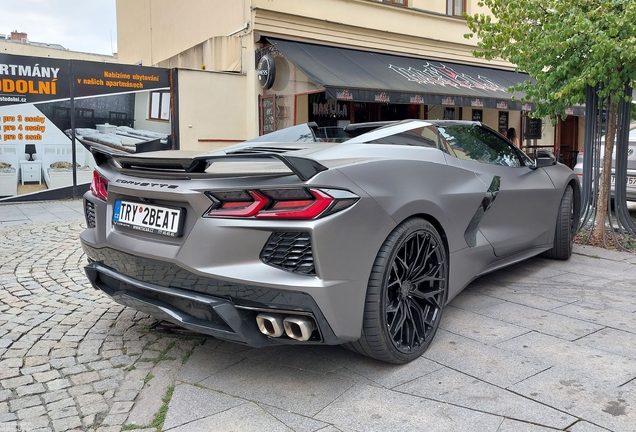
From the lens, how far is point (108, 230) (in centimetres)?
306

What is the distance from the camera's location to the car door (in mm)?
3842

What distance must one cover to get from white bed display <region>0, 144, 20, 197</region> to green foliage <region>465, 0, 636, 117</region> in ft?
28.1

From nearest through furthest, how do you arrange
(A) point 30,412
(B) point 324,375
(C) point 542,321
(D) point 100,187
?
(A) point 30,412, (B) point 324,375, (D) point 100,187, (C) point 542,321

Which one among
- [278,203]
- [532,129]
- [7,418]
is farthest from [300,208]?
[532,129]

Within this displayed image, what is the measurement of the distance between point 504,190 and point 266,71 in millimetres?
8612

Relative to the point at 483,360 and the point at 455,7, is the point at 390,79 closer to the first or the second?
the point at 455,7

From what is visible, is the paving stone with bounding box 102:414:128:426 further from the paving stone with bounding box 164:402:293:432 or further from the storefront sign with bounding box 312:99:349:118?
the storefront sign with bounding box 312:99:349:118

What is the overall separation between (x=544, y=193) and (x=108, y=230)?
350cm

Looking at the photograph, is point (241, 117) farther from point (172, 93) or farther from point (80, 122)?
point (80, 122)

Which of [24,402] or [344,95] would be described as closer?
[24,402]

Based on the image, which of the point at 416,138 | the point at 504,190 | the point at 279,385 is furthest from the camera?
the point at 504,190

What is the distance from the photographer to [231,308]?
252cm

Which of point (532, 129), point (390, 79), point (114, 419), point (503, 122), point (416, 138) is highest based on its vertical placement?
point (390, 79)

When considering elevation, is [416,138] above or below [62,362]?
above
